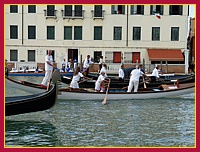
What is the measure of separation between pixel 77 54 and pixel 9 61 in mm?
4451

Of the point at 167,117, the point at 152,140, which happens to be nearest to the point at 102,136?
the point at 152,140

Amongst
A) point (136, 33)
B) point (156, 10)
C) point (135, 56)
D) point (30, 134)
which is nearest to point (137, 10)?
point (156, 10)

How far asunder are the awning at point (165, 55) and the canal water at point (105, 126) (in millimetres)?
17165

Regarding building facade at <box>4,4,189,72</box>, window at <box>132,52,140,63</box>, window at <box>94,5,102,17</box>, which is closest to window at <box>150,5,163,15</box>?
building facade at <box>4,4,189,72</box>

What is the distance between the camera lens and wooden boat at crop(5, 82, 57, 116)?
25.9 ft

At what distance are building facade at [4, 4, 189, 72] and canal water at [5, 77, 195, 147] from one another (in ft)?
57.9

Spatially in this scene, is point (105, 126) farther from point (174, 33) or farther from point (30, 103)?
point (174, 33)

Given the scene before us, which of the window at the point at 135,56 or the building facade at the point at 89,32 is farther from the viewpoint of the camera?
the window at the point at 135,56

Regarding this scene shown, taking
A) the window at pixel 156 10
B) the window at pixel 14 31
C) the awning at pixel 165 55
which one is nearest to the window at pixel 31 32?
the window at pixel 14 31

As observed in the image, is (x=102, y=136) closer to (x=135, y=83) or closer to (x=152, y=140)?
(x=152, y=140)

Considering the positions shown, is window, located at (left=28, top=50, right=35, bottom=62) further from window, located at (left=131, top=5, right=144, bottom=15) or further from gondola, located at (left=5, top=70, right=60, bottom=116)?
gondola, located at (left=5, top=70, right=60, bottom=116)

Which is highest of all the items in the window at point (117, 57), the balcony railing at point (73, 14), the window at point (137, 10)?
the window at point (137, 10)

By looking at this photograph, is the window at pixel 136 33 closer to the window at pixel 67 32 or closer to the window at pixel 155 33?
the window at pixel 155 33

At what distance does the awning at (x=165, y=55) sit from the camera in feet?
94.2
